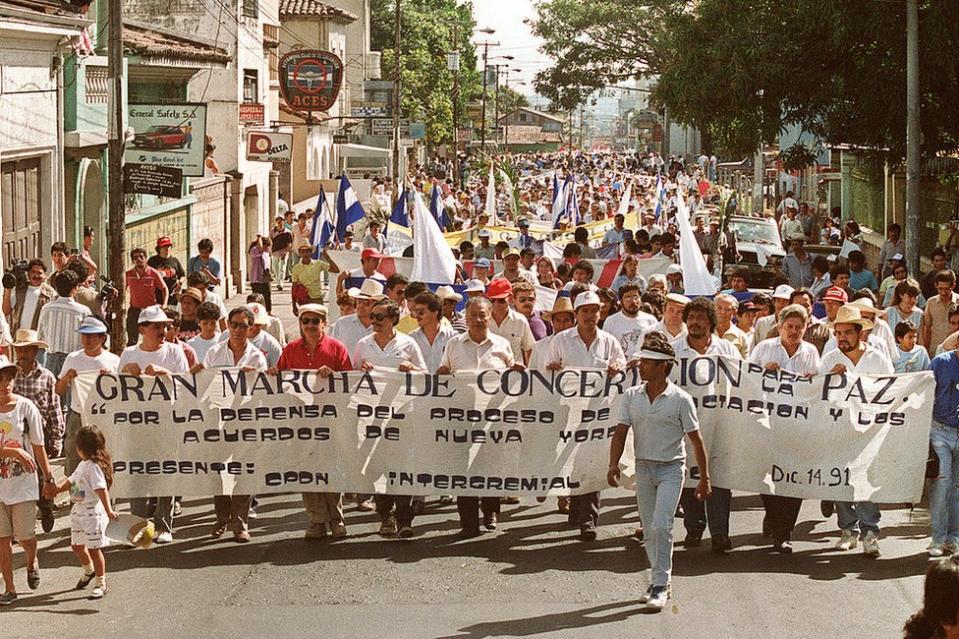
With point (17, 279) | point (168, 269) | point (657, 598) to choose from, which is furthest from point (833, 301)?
point (168, 269)

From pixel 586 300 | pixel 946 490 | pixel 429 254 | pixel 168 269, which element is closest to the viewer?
pixel 946 490

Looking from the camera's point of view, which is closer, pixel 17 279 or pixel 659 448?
pixel 659 448

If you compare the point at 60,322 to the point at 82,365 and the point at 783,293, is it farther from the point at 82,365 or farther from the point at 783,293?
the point at 783,293

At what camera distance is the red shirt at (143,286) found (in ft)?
64.0

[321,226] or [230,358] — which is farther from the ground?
[321,226]

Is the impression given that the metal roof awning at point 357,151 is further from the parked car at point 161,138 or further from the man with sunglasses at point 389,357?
the man with sunglasses at point 389,357

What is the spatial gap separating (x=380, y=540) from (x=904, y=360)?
4203 mm

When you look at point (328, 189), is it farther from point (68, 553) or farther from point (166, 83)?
point (68, 553)

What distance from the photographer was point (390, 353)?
38.7 feet

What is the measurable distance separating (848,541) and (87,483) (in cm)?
512

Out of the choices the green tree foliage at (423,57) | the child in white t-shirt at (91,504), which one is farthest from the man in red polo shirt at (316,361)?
the green tree foliage at (423,57)

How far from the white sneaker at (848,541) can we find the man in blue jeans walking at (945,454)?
50 centimetres

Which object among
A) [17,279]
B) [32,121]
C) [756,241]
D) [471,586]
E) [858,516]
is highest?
[32,121]

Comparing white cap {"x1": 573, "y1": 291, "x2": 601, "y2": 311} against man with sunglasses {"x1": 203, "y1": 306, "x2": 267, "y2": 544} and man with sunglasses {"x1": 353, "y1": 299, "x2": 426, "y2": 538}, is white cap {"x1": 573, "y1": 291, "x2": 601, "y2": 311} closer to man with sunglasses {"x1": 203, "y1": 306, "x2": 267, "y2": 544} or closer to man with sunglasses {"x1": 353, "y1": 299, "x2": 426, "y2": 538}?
man with sunglasses {"x1": 353, "y1": 299, "x2": 426, "y2": 538}
